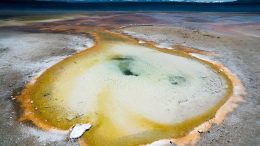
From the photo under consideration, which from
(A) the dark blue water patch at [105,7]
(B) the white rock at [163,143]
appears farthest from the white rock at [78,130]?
(A) the dark blue water patch at [105,7]

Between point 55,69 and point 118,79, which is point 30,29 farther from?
point 118,79

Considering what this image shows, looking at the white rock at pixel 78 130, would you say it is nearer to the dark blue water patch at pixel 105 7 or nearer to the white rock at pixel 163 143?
the white rock at pixel 163 143

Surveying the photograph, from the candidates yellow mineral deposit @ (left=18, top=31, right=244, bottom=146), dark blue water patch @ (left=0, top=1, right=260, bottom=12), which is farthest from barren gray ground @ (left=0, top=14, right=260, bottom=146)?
dark blue water patch @ (left=0, top=1, right=260, bottom=12)

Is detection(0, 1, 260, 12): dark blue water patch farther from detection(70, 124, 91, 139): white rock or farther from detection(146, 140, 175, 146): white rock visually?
detection(146, 140, 175, 146): white rock

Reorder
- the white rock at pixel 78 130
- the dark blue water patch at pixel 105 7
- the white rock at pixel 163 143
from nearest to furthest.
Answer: the white rock at pixel 163 143
the white rock at pixel 78 130
the dark blue water patch at pixel 105 7

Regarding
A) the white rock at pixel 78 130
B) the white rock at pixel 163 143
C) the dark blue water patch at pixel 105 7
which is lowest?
the white rock at pixel 163 143

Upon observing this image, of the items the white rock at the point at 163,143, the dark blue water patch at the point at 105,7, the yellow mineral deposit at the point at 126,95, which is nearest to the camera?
the white rock at the point at 163,143
